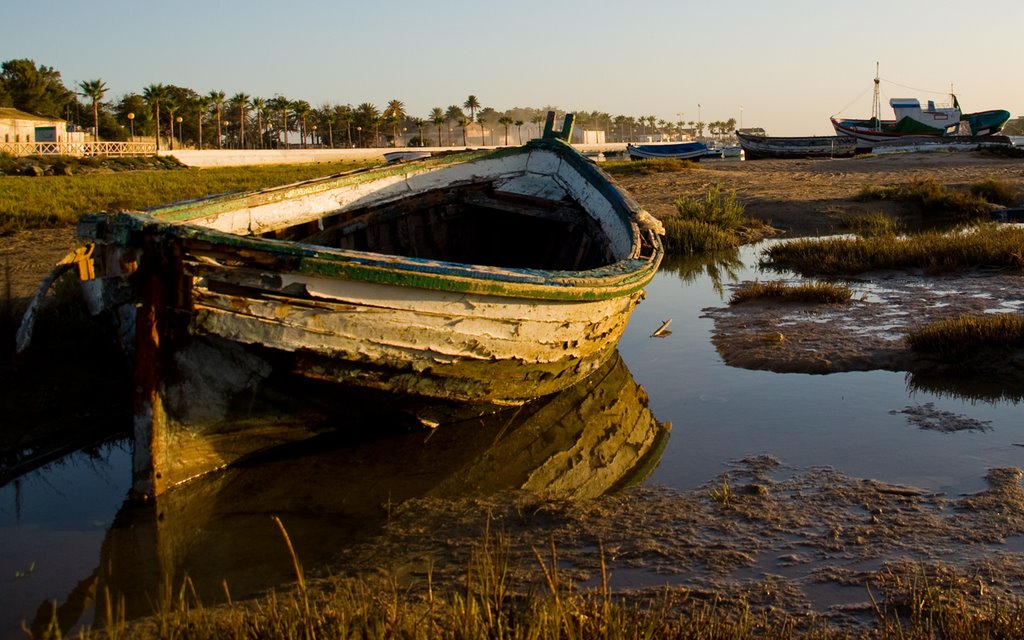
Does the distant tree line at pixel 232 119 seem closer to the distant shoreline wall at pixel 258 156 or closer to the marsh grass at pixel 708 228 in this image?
the distant shoreline wall at pixel 258 156

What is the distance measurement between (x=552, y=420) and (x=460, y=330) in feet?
4.70

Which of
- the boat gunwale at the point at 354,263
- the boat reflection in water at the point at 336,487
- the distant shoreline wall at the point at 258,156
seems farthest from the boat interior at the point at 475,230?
the distant shoreline wall at the point at 258,156

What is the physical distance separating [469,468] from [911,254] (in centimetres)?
790

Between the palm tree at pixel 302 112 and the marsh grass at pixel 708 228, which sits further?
the palm tree at pixel 302 112

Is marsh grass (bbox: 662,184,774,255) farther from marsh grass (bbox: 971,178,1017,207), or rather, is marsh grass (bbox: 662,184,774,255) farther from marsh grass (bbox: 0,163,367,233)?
marsh grass (bbox: 0,163,367,233)

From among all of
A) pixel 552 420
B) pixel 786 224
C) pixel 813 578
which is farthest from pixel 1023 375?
pixel 786 224

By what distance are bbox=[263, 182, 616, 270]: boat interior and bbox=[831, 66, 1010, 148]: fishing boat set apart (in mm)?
44507

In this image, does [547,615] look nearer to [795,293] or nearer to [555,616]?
[555,616]

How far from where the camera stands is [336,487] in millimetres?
4652

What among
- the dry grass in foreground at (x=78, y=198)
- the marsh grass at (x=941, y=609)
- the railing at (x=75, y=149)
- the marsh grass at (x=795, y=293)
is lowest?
the marsh grass at (x=941, y=609)

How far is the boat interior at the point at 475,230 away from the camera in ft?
24.0

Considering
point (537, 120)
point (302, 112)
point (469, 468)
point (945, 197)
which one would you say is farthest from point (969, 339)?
point (537, 120)

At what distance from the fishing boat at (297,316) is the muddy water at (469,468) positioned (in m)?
0.28

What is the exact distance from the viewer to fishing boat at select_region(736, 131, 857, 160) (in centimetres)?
4578
